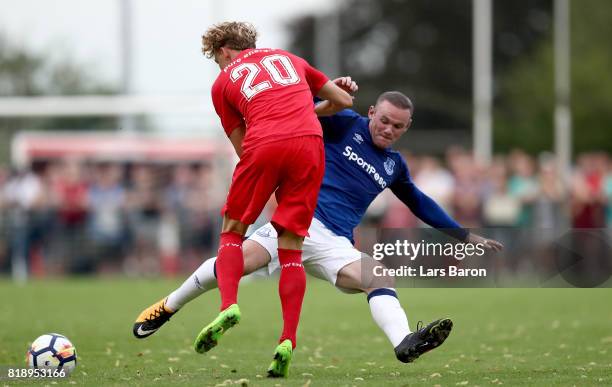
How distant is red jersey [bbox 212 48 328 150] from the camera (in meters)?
7.48

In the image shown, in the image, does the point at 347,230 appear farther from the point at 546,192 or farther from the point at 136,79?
the point at 136,79

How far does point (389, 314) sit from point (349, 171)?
1.10 m

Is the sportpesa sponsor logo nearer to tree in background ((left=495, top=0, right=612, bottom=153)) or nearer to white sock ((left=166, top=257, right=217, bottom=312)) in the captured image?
white sock ((left=166, top=257, right=217, bottom=312))

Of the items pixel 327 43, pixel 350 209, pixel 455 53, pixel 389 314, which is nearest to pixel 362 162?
pixel 350 209

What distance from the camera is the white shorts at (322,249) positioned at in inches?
318

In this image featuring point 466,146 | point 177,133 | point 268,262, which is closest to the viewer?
point 268,262

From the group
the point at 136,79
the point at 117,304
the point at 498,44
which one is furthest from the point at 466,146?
the point at 117,304

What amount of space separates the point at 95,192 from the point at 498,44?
88.2 feet

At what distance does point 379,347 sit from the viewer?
402 inches

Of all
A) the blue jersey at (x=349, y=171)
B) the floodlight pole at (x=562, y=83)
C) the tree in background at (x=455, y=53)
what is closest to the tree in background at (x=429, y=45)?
the tree in background at (x=455, y=53)

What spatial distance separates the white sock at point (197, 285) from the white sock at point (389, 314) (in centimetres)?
110

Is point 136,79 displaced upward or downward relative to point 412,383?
upward

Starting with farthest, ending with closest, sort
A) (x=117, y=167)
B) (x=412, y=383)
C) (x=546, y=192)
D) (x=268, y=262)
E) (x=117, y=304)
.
Result: (x=117, y=167), (x=546, y=192), (x=117, y=304), (x=268, y=262), (x=412, y=383)

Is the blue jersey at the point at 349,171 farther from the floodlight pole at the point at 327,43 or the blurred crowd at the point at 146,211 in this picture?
the floodlight pole at the point at 327,43
